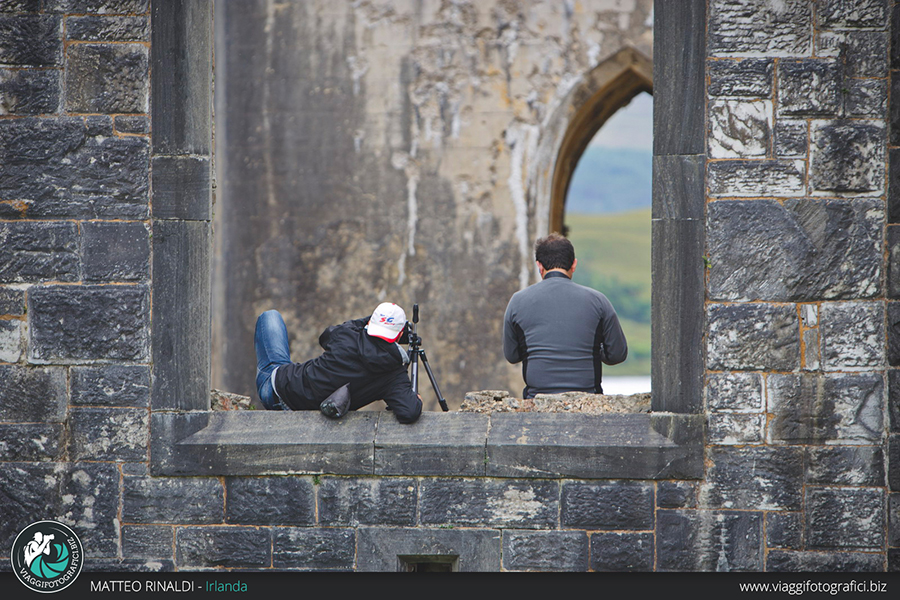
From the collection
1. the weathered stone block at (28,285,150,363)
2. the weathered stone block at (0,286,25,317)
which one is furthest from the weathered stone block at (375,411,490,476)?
the weathered stone block at (0,286,25,317)

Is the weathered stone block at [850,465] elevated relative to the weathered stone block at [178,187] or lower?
lower

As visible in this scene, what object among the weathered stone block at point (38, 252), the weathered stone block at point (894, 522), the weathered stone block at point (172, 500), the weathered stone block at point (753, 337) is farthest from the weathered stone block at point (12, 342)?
the weathered stone block at point (894, 522)

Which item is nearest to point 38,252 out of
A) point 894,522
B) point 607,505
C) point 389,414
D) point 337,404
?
point 337,404

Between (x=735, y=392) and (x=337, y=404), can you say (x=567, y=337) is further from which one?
(x=337, y=404)

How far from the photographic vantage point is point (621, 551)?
12.9 feet

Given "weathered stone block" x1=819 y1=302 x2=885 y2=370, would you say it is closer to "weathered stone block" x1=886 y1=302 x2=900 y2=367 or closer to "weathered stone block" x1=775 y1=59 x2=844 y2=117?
"weathered stone block" x1=886 y1=302 x2=900 y2=367

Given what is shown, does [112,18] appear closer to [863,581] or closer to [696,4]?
[696,4]

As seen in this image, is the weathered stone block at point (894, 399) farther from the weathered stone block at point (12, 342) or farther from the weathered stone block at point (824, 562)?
the weathered stone block at point (12, 342)

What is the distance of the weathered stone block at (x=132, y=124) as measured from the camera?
4.07 metres

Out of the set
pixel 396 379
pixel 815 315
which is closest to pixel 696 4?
pixel 815 315

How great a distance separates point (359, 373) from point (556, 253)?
107 centimetres

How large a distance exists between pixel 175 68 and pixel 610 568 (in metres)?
2.74

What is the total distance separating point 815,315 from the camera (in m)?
3.89

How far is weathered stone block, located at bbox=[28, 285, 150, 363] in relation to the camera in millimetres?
4066
